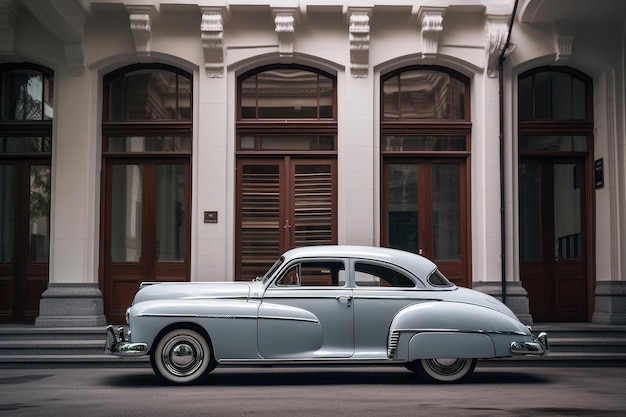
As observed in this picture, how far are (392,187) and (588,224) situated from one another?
3.54 m

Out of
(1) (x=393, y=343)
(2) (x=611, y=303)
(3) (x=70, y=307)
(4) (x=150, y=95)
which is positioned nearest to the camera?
(1) (x=393, y=343)

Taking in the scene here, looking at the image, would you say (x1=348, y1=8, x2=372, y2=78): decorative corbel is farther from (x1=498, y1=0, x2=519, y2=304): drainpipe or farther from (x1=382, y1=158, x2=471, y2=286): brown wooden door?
(x1=498, y1=0, x2=519, y2=304): drainpipe

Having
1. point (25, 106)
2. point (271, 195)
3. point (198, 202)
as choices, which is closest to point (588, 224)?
point (271, 195)

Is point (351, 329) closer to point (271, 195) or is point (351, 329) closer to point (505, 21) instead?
point (271, 195)

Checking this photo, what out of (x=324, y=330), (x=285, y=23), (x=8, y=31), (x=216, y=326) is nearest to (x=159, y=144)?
(x=285, y=23)

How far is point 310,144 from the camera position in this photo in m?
16.0

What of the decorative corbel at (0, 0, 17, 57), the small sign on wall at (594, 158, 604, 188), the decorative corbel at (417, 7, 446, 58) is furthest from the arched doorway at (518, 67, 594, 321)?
the decorative corbel at (0, 0, 17, 57)

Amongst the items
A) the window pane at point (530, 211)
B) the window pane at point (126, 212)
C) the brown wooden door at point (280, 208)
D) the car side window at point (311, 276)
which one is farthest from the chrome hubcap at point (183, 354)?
the window pane at point (530, 211)

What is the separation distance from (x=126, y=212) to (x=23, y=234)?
1883mm

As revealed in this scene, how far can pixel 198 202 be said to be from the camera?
15.6 meters

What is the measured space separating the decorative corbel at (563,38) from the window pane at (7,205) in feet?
32.3

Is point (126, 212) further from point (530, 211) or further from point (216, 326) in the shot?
point (530, 211)

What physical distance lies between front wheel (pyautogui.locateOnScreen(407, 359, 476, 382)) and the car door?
93 cm

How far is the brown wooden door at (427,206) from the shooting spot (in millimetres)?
16031
